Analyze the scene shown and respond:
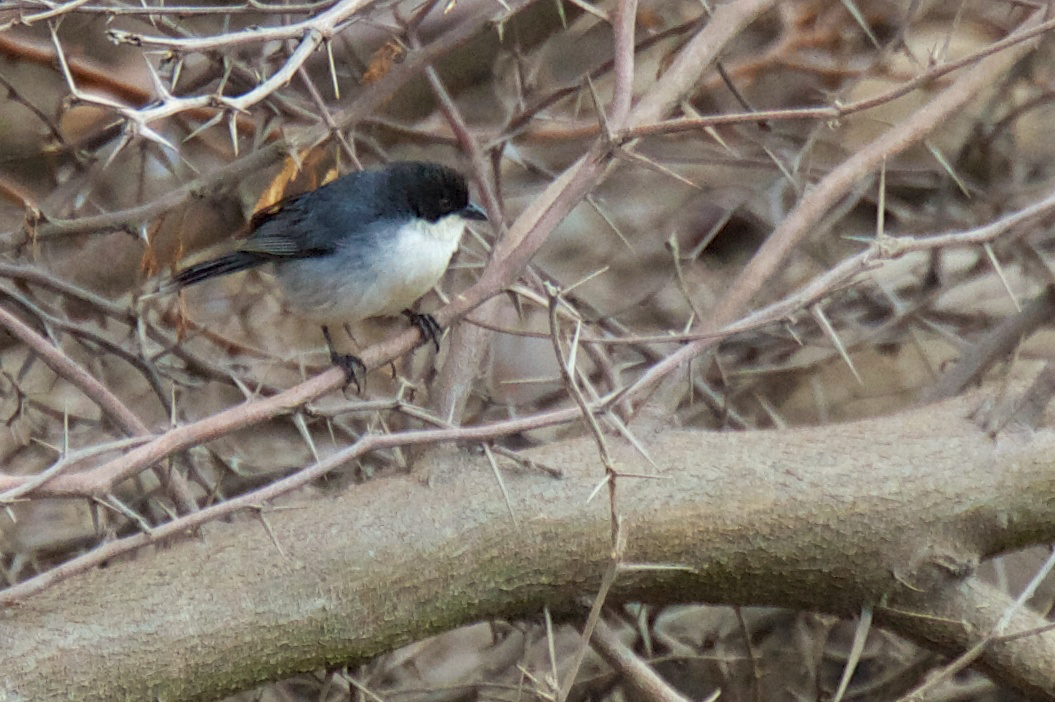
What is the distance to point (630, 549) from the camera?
9.25 ft

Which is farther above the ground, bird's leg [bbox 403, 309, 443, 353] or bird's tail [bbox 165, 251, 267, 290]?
bird's tail [bbox 165, 251, 267, 290]

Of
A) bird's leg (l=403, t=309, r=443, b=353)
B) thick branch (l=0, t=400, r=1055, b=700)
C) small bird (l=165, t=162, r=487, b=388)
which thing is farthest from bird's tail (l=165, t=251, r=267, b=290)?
thick branch (l=0, t=400, r=1055, b=700)

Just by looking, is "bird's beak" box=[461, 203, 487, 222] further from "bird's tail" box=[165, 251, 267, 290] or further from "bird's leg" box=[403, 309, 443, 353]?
"bird's tail" box=[165, 251, 267, 290]

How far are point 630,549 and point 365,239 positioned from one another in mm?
1687

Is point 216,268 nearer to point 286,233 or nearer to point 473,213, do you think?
point 286,233

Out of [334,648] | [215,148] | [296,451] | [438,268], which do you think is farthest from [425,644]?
[215,148]

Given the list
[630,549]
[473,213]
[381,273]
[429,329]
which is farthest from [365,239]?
[630,549]

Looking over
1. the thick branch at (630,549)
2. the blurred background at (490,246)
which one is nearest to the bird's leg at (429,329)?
the blurred background at (490,246)

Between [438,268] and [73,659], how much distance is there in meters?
1.77

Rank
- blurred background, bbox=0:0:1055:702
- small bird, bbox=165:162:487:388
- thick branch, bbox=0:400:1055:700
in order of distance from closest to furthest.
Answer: thick branch, bbox=0:400:1055:700, blurred background, bbox=0:0:1055:702, small bird, bbox=165:162:487:388

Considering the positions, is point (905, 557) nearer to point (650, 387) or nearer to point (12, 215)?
point (650, 387)

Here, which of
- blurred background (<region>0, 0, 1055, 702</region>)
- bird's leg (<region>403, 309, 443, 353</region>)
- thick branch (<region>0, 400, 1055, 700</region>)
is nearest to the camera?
thick branch (<region>0, 400, 1055, 700</region>)

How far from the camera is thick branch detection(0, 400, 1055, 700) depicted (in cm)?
268

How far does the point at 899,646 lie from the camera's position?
13.9 ft
